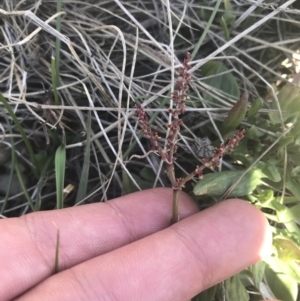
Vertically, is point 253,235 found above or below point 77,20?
below

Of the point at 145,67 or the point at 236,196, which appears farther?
the point at 145,67

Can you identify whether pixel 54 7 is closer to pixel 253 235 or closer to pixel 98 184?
pixel 98 184

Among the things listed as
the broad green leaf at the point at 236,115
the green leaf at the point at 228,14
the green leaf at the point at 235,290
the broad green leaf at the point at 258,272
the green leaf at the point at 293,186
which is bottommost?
the green leaf at the point at 235,290

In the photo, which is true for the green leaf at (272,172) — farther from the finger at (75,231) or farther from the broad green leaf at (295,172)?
the finger at (75,231)

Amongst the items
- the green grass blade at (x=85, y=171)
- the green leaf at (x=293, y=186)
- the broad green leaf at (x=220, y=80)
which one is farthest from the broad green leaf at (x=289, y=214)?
the green grass blade at (x=85, y=171)

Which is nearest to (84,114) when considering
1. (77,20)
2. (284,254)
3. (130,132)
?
(130,132)

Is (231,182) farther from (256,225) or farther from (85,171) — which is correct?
(85,171)

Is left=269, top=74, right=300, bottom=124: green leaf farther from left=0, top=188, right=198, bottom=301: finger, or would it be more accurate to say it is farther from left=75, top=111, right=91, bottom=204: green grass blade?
left=75, top=111, right=91, bottom=204: green grass blade

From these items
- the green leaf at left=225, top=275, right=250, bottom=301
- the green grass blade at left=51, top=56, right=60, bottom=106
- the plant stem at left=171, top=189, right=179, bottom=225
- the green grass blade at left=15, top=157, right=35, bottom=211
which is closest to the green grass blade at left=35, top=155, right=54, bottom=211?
the green grass blade at left=15, top=157, right=35, bottom=211
